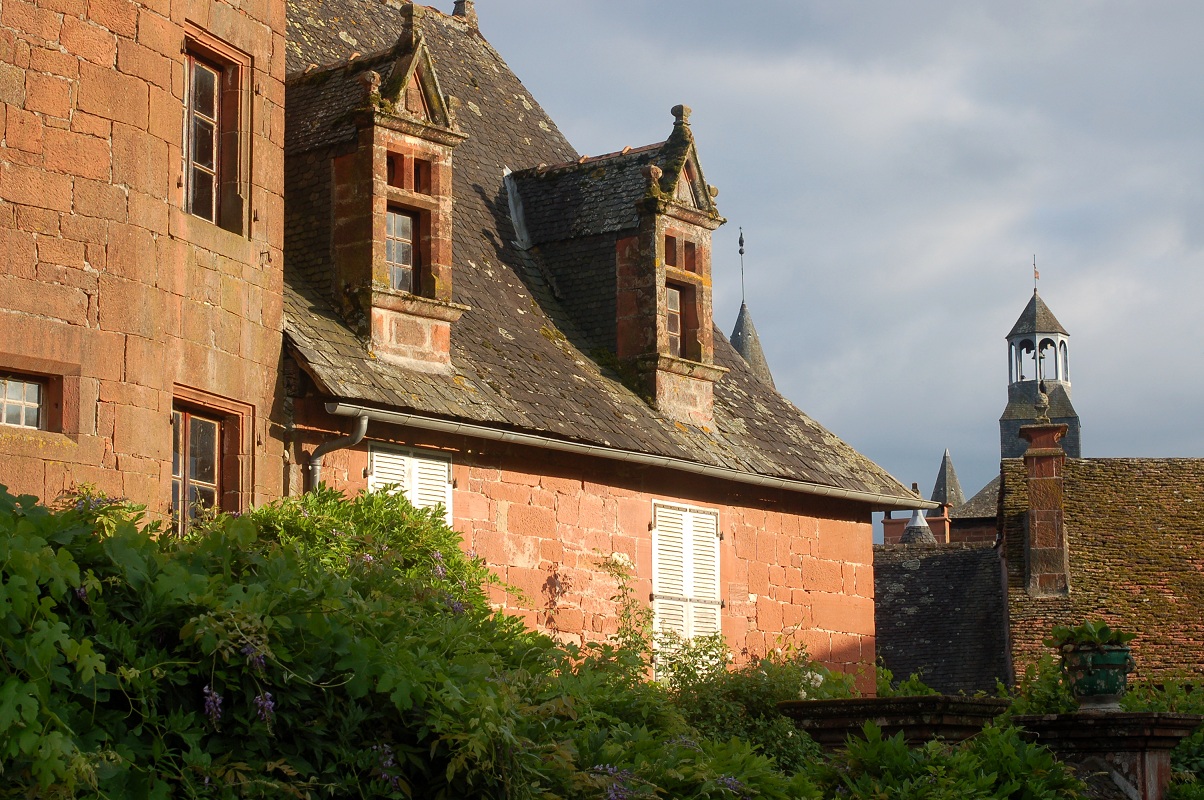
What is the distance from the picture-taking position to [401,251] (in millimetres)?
12633

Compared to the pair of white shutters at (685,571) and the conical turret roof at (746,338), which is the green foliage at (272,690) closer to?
the pair of white shutters at (685,571)

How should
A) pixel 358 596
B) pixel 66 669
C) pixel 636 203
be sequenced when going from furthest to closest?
pixel 636 203 < pixel 358 596 < pixel 66 669

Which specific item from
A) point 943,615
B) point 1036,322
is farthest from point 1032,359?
point 943,615

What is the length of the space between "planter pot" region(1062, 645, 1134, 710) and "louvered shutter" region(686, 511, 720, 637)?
4.84m

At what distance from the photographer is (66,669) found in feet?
15.2

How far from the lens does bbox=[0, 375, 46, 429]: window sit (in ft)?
30.1

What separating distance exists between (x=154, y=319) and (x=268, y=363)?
1184mm

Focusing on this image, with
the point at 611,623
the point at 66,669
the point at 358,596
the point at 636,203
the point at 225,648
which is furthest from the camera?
the point at 636,203

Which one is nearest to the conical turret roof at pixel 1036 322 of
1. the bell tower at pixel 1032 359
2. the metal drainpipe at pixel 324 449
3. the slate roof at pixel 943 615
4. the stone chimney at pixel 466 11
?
the bell tower at pixel 1032 359

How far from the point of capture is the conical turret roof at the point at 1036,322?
70688 mm

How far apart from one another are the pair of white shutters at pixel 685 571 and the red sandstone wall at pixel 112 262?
410 centimetres

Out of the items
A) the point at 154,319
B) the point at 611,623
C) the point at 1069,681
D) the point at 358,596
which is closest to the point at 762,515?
the point at 611,623

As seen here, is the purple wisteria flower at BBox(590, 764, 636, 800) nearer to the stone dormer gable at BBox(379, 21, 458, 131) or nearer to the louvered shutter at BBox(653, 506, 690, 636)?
the stone dormer gable at BBox(379, 21, 458, 131)

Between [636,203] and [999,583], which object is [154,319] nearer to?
[636,203]
